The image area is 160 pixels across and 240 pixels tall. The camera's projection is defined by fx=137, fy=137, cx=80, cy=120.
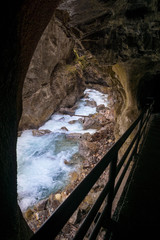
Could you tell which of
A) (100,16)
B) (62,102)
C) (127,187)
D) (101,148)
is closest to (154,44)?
(100,16)

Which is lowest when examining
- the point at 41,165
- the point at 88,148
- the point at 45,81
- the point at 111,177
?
the point at 41,165

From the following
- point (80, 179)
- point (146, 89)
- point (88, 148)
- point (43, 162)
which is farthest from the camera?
point (43, 162)

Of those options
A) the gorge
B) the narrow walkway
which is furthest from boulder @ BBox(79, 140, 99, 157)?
the narrow walkway

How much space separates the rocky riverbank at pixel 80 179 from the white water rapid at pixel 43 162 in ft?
1.56

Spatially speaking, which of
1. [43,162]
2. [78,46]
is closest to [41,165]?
[43,162]

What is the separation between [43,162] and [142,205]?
307 inches

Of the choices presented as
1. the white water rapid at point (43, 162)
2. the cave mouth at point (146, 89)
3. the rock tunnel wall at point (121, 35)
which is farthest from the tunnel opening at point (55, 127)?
the cave mouth at point (146, 89)

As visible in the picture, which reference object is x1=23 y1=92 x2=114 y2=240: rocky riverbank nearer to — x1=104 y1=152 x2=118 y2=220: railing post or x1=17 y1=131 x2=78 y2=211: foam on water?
x1=17 y1=131 x2=78 y2=211: foam on water

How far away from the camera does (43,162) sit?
895 centimetres

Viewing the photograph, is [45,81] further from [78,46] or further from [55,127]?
[78,46]

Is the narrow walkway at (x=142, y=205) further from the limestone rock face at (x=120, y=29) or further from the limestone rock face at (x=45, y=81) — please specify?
the limestone rock face at (x=45, y=81)

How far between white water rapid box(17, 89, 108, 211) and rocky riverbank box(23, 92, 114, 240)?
0.48 metres

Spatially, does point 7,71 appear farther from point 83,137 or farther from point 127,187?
point 83,137

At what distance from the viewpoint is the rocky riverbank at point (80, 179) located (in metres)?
4.76
